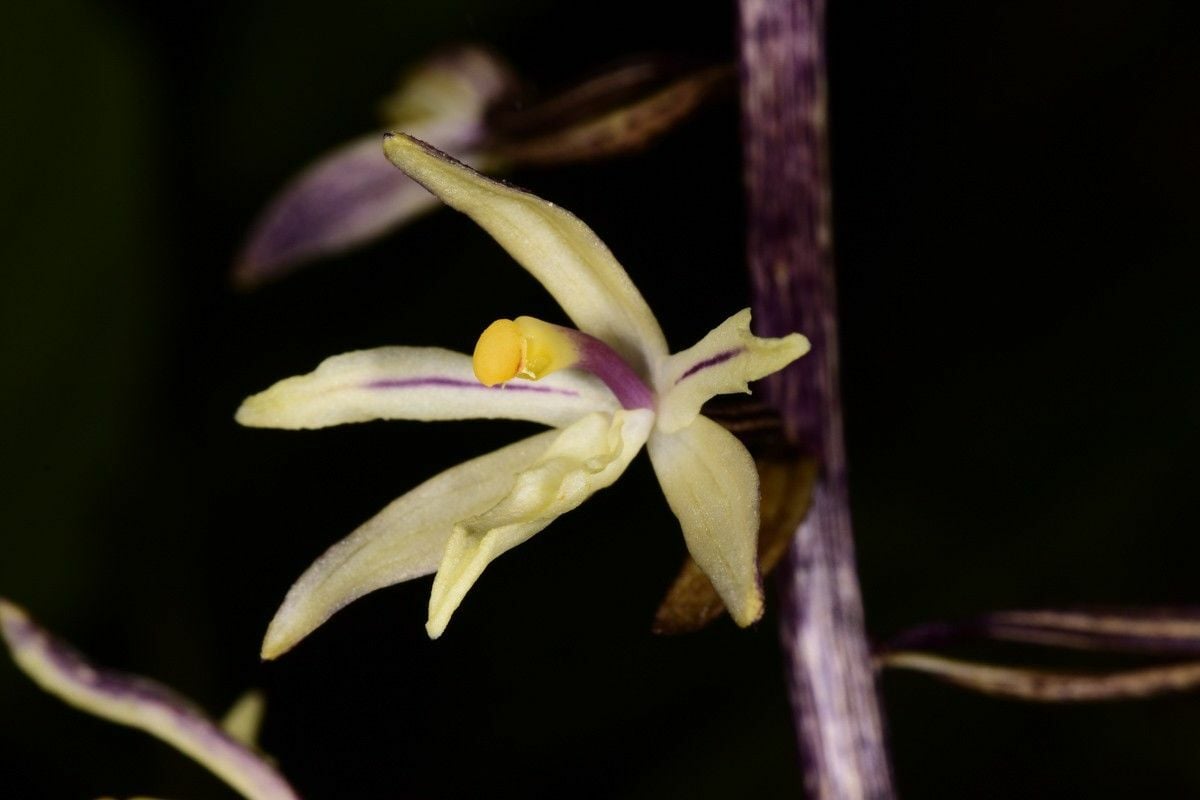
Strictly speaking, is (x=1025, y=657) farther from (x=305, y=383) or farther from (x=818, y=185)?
(x=305, y=383)

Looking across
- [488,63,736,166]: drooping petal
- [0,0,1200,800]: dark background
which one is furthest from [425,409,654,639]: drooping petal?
[0,0,1200,800]: dark background

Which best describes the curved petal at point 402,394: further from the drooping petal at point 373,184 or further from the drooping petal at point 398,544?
the drooping petal at point 373,184

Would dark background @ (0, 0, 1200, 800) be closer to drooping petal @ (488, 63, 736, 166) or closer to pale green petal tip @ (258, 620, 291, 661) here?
drooping petal @ (488, 63, 736, 166)


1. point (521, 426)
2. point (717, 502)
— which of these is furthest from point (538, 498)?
point (521, 426)

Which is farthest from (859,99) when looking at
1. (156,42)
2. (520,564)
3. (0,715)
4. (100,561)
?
(0,715)

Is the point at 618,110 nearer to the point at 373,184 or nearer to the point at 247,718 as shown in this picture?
the point at 373,184

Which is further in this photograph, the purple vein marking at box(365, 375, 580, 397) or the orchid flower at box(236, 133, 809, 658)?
the purple vein marking at box(365, 375, 580, 397)
